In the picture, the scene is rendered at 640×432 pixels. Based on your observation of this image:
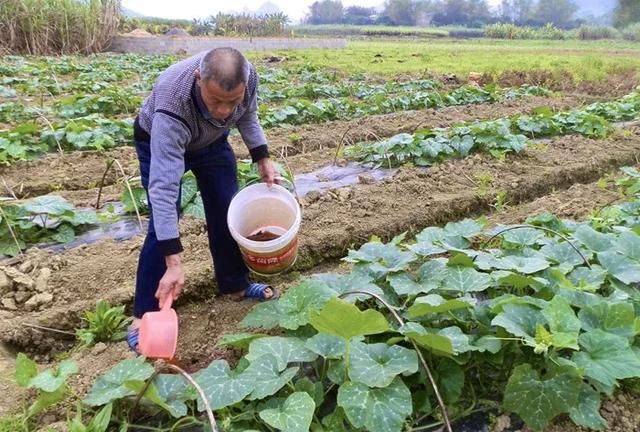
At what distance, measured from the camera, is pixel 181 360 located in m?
2.55

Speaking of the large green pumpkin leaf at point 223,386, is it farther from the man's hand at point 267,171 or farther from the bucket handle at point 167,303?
the man's hand at point 267,171

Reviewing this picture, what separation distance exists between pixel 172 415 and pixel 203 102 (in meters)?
1.20

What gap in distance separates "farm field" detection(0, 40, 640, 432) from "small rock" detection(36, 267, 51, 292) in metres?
0.01

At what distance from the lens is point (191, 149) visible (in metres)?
2.64

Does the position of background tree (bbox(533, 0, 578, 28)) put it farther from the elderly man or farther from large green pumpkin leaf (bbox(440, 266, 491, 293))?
large green pumpkin leaf (bbox(440, 266, 491, 293))

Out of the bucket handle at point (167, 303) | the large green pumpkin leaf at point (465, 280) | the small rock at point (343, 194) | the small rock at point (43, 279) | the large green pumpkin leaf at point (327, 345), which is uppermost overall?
the large green pumpkin leaf at point (465, 280)

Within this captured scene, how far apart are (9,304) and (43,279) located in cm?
23

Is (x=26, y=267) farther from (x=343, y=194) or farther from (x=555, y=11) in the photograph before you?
(x=555, y=11)

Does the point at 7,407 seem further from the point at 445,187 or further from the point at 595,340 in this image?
the point at 445,187

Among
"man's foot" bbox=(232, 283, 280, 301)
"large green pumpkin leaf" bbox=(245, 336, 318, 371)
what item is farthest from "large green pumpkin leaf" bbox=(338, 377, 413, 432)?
"man's foot" bbox=(232, 283, 280, 301)

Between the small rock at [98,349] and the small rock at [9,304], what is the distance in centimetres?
72

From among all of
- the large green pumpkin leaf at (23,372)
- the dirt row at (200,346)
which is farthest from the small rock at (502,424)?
the large green pumpkin leaf at (23,372)

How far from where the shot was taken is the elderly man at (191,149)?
2.16 metres

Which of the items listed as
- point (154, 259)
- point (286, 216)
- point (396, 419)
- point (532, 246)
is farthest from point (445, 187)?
point (396, 419)
